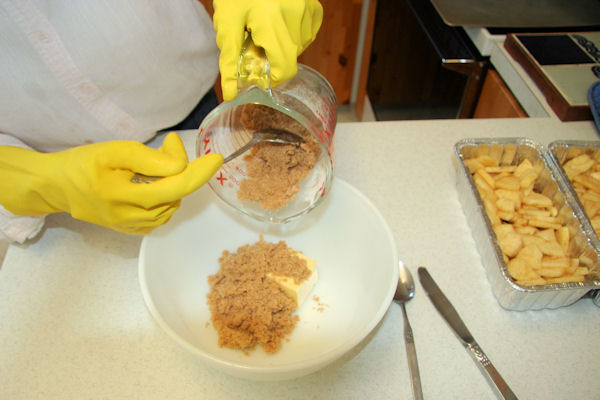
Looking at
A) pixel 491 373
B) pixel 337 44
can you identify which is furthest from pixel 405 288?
pixel 337 44

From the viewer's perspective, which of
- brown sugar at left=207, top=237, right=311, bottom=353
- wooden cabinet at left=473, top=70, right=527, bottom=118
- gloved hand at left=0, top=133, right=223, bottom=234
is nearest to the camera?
gloved hand at left=0, top=133, right=223, bottom=234

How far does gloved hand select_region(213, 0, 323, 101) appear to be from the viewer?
2.12 feet

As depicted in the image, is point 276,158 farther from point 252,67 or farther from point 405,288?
point 405,288

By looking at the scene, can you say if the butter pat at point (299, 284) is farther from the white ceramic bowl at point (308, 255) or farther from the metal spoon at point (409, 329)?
the metal spoon at point (409, 329)

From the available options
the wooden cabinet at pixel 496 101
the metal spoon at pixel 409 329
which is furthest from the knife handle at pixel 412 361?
the wooden cabinet at pixel 496 101

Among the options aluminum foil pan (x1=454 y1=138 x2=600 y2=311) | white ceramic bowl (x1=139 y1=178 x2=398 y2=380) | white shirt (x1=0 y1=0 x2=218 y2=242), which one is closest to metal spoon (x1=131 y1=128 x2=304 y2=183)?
white ceramic bowl (x1=139 y1=178 x2=398 y2=380)

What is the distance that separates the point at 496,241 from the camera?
77 centimetres

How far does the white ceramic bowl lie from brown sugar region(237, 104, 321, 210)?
0.40 feet

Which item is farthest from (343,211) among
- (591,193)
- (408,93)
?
(408,93)

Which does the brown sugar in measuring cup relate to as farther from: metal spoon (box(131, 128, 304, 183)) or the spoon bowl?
the spoon bowl

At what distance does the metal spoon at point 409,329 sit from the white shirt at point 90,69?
0.60 m

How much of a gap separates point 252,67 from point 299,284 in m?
0.39

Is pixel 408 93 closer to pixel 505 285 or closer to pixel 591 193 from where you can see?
pixel 591 193

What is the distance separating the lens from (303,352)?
0.73m
